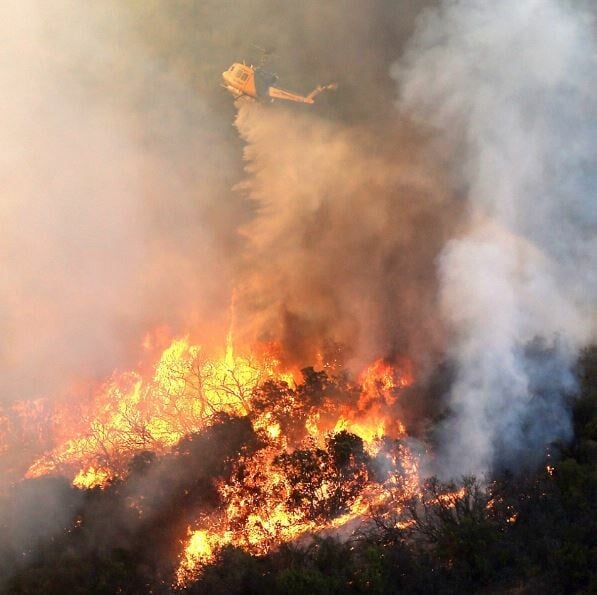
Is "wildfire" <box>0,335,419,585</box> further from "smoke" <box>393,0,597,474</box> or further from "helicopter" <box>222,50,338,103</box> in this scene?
"helicopter" <box>222,50,338,103</box>

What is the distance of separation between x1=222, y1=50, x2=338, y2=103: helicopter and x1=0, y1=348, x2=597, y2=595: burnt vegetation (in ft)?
59.6

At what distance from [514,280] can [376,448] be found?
9.05 m

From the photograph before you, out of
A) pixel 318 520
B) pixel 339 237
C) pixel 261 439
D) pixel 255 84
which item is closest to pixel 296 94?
pixel 255 84

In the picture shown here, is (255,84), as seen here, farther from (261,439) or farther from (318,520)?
(318,520)

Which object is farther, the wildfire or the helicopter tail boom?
the helicopter tail boom

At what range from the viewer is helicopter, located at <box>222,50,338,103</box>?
122ft

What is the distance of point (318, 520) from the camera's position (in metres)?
22.7

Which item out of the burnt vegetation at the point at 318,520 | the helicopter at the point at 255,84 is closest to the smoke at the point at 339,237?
the helicopter at the point at 255,84

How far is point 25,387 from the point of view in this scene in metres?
31.9

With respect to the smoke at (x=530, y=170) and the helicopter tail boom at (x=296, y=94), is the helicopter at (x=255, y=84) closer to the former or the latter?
the helicopter tail boom at (x=296, y=94)

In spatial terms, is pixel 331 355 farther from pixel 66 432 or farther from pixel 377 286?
pixel 66 432

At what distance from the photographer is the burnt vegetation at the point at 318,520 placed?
18.7m

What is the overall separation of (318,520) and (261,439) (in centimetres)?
430

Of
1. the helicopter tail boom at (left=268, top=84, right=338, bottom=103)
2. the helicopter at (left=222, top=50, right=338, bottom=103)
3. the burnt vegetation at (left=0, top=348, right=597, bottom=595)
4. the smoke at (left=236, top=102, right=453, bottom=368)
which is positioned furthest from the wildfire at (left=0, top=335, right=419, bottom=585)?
the helicopter tail boom at (left=268, top=84, right=338, bottom=103)
